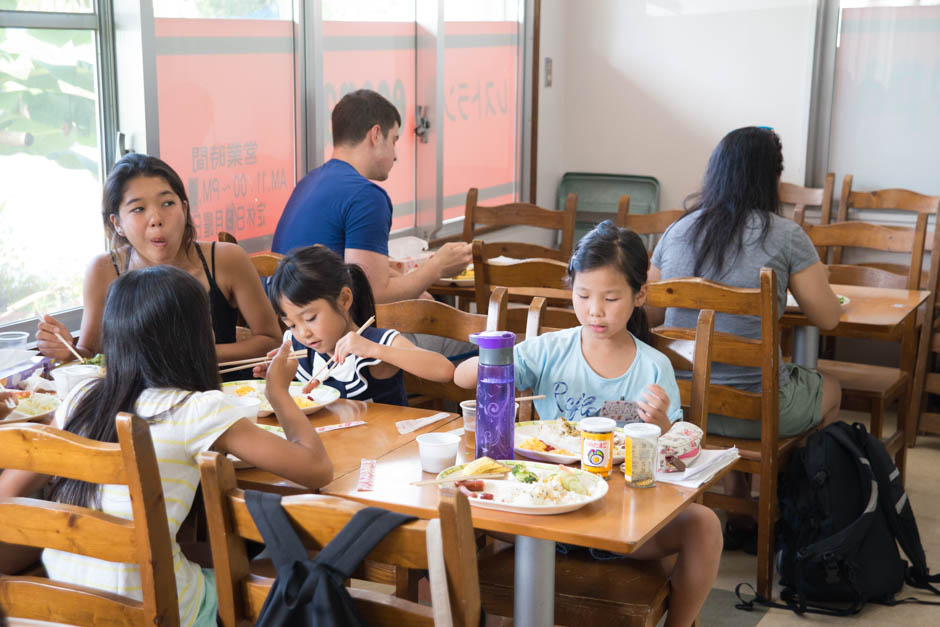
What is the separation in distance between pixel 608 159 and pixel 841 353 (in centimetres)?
163

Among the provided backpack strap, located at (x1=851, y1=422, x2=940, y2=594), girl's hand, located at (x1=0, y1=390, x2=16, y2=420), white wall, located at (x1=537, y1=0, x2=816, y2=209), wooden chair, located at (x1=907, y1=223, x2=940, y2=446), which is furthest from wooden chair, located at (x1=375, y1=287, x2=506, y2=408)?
white wall, located at (x1=537, y1=0, x2=816, y2=209)

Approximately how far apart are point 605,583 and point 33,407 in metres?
1.23

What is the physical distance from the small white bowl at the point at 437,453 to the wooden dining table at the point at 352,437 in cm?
13

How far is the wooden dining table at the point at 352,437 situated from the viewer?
1812 millimetres

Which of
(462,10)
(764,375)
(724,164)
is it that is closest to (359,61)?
(462,10)

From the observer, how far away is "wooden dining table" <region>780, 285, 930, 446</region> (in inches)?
124

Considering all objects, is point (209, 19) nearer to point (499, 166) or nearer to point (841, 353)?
point (499, 166)

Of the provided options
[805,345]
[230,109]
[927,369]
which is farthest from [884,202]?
[230,109]

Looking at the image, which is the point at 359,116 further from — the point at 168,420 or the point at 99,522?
the point at 99,522

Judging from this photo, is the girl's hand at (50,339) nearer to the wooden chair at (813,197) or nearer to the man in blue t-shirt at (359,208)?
the man in blue t-shirt at (359,208)

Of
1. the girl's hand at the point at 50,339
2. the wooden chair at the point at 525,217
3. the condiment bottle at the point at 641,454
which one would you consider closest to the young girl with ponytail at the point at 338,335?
the girl's hand at the point at 50,339

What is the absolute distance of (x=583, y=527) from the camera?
155 centimetres

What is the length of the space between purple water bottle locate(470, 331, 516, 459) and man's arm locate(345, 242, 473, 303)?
138 centimetres

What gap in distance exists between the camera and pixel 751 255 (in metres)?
2.95
